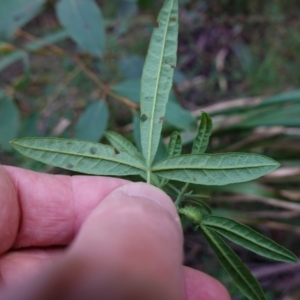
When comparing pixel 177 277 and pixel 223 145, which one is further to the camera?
pixel 223 145

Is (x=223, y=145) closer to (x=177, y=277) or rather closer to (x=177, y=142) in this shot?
(x=177, y=142)

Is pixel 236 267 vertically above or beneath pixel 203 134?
beneath

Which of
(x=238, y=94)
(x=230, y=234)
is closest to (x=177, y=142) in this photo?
(x=230, y=234)

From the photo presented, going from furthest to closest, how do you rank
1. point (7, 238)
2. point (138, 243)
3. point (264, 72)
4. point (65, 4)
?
point (264, 72)
point (65, 4)
point (7, 238)
point (138, 243)

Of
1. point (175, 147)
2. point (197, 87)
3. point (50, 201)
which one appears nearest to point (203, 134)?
point (175, 147)

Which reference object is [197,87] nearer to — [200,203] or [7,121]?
[7,121]

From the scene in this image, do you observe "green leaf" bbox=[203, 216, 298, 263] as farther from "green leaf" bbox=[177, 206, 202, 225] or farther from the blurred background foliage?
the blurred background foliage

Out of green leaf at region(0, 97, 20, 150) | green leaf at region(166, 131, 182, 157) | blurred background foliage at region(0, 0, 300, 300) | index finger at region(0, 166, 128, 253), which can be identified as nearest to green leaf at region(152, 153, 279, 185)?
green leaf at region(166, 131, 182, 157)

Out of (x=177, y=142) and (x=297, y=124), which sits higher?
(x=177, y=142)
